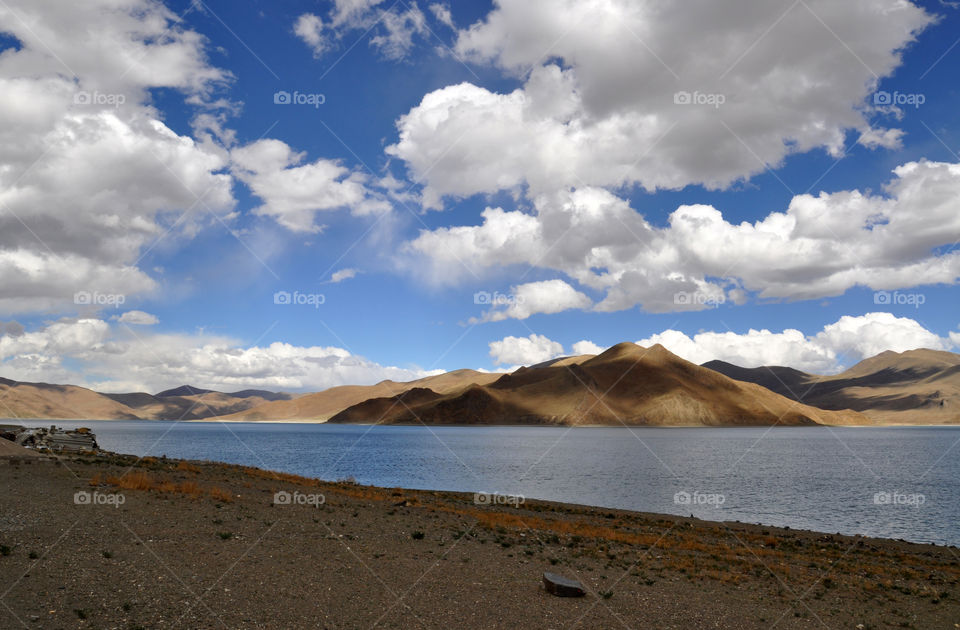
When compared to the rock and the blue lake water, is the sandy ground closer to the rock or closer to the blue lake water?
the rock

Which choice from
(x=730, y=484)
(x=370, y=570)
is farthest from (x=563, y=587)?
(x=730, y=484)

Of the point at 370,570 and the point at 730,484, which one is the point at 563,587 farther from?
the point at 730,484

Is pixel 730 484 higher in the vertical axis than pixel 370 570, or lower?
lower

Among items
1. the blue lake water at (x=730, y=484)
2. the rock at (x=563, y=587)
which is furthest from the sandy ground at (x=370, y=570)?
the blue lake water at (x=730, y=484)

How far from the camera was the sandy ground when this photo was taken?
12.6m

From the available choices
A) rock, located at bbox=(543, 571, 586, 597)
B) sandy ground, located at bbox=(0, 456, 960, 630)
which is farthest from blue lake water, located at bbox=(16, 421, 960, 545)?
rock, located at bbox=(543, 571, 586, 597)

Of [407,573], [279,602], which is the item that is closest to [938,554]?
[407,573]

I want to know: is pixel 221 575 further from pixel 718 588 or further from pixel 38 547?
pixel 718 588

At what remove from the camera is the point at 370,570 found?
15938mm

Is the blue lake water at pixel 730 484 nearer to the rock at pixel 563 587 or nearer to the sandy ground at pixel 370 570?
the sandy ground at pixel 370 570

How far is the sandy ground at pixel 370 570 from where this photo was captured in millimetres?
12578

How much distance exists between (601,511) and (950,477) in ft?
196

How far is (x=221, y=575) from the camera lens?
46.5 feet

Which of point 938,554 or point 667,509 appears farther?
point 667,509
